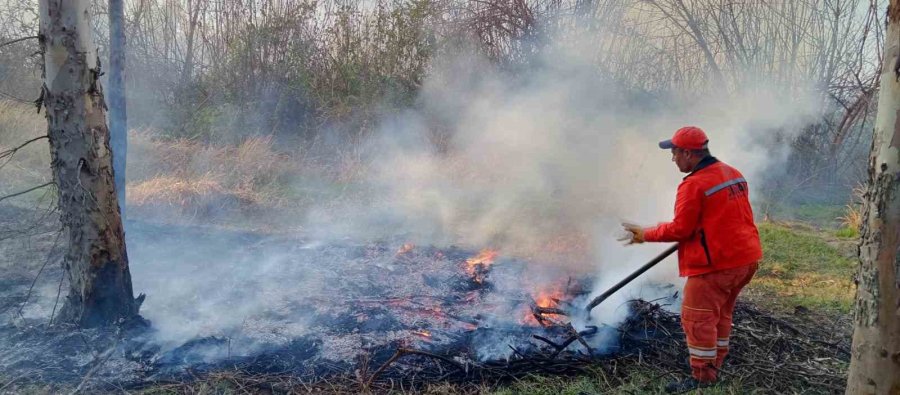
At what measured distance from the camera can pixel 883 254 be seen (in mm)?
2869

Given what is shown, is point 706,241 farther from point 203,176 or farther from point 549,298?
point 203,176

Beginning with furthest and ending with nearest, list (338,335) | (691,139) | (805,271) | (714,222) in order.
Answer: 1. (805,271)
2. (338,335)
3. (691,139)
4. (714,222)

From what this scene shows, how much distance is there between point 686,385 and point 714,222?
1342 mm

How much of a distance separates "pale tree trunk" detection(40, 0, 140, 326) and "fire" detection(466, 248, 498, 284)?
12.9 feet

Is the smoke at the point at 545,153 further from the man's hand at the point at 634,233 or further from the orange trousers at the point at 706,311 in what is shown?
the orange trousers at the point at 706,311

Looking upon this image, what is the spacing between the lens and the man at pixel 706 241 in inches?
164

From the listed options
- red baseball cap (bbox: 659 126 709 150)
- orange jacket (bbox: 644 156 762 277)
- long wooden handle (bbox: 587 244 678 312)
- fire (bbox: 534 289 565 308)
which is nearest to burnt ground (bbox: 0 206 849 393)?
fire (bbox: 534 289 565 308)

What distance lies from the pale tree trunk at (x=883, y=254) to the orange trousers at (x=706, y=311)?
1.13 m

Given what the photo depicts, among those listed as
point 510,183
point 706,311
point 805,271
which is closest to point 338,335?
point 706,311

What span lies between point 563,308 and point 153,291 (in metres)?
4.65

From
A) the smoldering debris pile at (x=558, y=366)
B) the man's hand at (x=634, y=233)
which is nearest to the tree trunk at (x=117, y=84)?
the smoldering debris pile at (x=558, y=366)

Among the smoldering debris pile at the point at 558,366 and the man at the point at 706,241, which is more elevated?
the man at the point at 706,241

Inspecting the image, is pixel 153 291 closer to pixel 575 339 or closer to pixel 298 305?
pixel 298 305

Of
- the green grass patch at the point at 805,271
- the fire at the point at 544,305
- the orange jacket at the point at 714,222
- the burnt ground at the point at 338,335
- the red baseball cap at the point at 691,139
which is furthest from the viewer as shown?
the green grass patch at the point at 805,271
